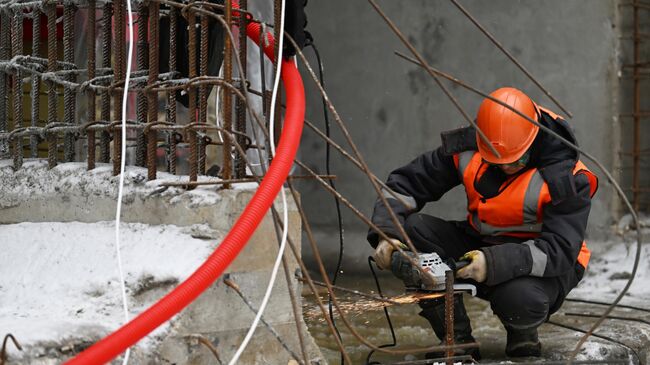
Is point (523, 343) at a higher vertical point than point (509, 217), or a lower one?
lower

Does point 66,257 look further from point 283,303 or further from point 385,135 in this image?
point 385,135

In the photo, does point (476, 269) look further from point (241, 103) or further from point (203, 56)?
point (203, 56)

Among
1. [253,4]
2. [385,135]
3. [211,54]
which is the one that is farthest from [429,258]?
[385,135]

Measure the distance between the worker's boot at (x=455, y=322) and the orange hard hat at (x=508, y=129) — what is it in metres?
0.68

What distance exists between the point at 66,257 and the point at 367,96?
193 inches

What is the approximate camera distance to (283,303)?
354cm

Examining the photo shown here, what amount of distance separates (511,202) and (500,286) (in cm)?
40

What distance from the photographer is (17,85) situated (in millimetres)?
4242

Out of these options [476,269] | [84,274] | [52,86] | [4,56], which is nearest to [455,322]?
[476,269]

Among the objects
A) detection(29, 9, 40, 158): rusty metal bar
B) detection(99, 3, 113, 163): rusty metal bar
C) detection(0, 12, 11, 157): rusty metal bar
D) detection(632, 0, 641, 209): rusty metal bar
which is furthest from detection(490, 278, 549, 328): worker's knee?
detection(632, 0, 641, 209): rusty metal bar

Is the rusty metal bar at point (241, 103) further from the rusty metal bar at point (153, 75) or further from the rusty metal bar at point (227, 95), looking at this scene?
the rusty metal bar at point (153, 75)

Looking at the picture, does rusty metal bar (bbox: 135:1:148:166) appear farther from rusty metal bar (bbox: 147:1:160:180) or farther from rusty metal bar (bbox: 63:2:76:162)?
rusty metal bar (bbox: 63:2:76:162)

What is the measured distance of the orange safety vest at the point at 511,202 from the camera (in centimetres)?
432

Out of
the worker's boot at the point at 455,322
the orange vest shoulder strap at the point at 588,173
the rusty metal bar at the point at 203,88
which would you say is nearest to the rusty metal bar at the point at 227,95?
the rusty metal bar at the point at 203,88
